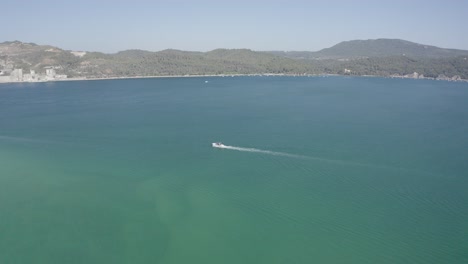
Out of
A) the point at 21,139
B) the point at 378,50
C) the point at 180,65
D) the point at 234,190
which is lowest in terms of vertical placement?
the point at 234,190

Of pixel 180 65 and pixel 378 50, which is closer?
pixel 180 65

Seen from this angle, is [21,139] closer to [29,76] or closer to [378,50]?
[29,76]

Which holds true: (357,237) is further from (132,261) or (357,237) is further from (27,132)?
(27,132)

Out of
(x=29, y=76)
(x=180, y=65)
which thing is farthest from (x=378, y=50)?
(x=29, y=76)

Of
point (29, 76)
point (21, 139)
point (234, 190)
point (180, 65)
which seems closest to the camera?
point (234, 190)

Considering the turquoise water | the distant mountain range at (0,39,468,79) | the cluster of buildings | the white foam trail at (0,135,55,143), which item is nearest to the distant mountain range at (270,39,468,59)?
the distant mountain range at (0,39,468,79)

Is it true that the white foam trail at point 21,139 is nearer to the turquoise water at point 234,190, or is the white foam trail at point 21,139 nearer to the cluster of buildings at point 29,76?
the turquoise water at point 234,190
